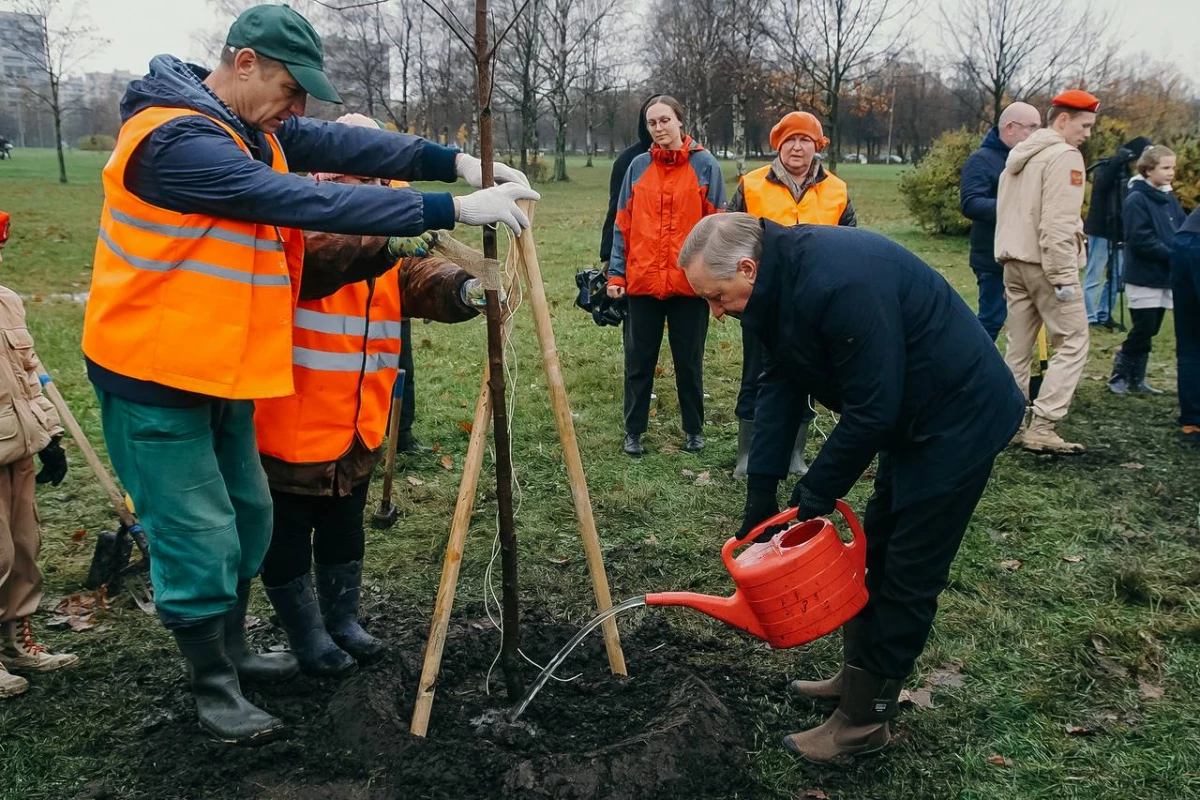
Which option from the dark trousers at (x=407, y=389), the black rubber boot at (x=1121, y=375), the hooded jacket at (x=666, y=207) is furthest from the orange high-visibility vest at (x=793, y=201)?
the black rubber boot at (x=1121, y=375)

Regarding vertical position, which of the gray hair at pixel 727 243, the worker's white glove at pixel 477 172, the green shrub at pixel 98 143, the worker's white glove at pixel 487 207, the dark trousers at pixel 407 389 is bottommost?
the dark trousers at pixel 407 389

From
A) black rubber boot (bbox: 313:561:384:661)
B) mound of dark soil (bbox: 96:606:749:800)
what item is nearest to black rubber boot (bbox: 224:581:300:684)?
mound of dark soil (bbox: 96:606:749:800)

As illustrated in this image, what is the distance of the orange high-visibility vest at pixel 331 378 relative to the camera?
3176mm

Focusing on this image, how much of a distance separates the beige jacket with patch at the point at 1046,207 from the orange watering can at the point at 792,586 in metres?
3.82

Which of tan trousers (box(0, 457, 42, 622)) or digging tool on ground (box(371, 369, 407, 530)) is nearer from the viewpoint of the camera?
tan trousers (box(0, 457, 42, 622))

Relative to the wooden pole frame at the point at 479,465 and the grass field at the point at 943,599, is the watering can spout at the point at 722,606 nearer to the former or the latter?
the wooden pole frame at the point at 479,465

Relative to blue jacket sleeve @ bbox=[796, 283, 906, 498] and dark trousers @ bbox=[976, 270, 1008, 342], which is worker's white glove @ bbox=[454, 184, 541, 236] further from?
dark trousers @ bbox=[976, 270, 1008, 342]

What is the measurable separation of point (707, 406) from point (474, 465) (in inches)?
173

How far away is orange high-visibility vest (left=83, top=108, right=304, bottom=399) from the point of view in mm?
2631

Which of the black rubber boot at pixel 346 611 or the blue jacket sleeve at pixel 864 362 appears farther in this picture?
the black rubber boot at pixel 346 611

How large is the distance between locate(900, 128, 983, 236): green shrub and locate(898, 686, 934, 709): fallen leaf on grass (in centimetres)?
1379

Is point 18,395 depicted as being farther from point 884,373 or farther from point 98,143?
point 98,143

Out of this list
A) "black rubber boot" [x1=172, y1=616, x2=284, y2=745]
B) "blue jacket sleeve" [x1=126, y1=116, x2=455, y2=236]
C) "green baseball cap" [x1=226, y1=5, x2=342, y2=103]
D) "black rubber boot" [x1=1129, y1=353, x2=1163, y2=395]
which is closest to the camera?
"blue jacket sleeve" [x1=126, y1=116, x2=455, y2=236]

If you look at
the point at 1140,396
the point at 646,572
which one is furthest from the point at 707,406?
the point at 1140,396
